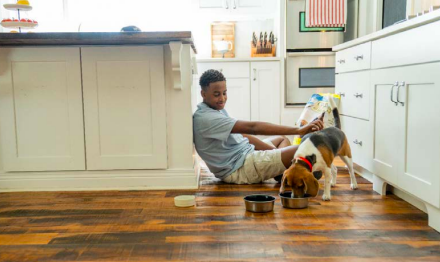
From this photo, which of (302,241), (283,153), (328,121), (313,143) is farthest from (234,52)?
(302,241)

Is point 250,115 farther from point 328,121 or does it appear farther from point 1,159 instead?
point 1,159

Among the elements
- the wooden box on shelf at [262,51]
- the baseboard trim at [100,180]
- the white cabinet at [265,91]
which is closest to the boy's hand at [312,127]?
the baseboard trim at [100,180]

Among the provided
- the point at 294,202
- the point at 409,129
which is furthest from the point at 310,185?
the point at 409,129

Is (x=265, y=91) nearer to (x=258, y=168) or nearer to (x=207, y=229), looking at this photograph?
(x=258, y=168)

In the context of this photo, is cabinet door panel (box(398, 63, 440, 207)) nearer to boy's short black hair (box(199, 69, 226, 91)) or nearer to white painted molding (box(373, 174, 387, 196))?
white painted molding (box(373, 174, 387, 196))

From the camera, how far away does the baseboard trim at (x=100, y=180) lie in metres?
2.86

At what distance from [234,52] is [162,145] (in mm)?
2869

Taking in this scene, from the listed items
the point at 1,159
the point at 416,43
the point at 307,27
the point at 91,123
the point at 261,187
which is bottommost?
the point at 261,187

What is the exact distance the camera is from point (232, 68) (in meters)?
4.80

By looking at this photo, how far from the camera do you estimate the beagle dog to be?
2.26 metres

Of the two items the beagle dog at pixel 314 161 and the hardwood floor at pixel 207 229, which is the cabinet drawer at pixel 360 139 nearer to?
the beagle dog at pixel 314 161

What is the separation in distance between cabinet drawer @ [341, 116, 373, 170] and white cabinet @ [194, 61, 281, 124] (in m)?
1.63

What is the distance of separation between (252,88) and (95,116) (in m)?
2.39

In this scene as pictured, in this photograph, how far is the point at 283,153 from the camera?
2.94 metres
